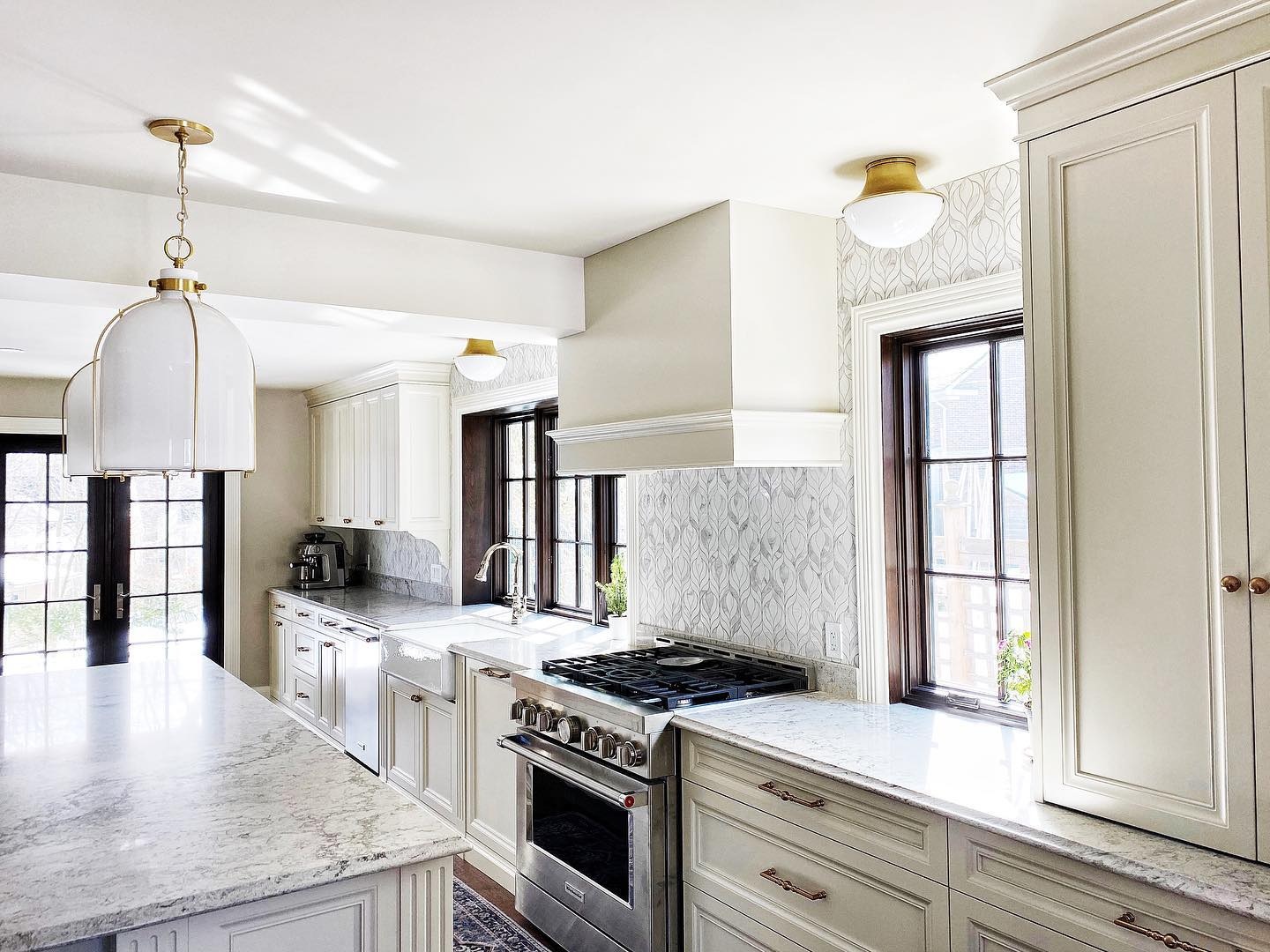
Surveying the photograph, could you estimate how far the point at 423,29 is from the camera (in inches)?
64.1

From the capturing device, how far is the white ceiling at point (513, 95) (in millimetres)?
1605

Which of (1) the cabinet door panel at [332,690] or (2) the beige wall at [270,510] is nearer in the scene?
(1) the cabinet door panel at [332,690]

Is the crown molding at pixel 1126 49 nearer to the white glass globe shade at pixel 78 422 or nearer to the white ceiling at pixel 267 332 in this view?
the white ceiling at pixel 267 332

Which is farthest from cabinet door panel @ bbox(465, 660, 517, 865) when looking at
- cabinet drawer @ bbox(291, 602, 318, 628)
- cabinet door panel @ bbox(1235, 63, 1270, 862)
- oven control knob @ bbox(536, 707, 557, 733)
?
cabinet door panel @ bbox(1235, 63, 1270, 862)

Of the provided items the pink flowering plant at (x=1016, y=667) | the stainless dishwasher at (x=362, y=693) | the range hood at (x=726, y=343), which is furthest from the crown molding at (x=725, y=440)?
the stainless dishwasher at (x=362, y=693)

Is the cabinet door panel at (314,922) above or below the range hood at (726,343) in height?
below

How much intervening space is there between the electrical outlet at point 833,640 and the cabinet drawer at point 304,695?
384 cm

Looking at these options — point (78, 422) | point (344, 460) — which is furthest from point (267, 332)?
point (344, 460)

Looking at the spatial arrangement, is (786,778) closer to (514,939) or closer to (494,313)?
(514,939)

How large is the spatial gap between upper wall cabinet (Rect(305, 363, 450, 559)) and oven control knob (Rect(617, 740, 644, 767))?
118 inches

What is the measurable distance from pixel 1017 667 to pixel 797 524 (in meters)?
0.90

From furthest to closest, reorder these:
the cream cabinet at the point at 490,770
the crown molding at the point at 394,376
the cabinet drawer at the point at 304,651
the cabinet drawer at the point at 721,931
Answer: the cabinet drawer at the point at 304,651
the crown molding at the point at 394,376
the cream cabinet at the point at 490,770
the cabinet drawer at the point at 721,931

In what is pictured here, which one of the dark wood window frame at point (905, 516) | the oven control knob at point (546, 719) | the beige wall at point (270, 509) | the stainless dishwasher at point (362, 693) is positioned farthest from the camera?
the beige wall at point (270, 509)

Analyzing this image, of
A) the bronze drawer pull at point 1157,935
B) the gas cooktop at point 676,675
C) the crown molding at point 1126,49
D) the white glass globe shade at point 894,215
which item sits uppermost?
the crown molding at point 1126,49
